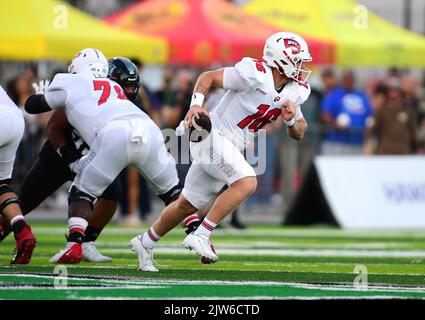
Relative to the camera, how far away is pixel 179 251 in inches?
438

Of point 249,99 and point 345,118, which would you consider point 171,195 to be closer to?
Result: point 249,99

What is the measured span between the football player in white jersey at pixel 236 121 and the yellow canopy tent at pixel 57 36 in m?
8.25

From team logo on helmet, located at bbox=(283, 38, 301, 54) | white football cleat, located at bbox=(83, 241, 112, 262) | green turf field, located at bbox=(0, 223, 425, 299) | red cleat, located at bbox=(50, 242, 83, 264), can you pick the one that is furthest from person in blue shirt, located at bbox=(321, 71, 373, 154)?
red cleat, located at bbox=(50, 242, 83, 264)

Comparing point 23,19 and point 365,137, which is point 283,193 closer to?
point 365,137

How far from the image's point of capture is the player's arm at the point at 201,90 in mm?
8625

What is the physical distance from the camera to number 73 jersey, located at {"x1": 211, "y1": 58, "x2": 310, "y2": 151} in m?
8.95

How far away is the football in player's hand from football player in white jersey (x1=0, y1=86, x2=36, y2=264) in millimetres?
1274

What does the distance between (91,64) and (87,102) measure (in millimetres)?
464

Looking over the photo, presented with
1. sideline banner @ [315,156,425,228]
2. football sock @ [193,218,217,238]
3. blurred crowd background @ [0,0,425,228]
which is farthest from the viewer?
blurred crowd background @ [0,0,425,228]

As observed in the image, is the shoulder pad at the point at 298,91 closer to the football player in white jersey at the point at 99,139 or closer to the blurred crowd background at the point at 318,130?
the football player in white jersey at the point at 99,139

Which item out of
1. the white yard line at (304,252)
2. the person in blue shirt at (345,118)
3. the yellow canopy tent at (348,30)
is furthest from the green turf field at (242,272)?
the yellow canopy tent at (348,30)

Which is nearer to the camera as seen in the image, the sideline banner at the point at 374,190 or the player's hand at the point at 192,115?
the player's hand at the point at 192,115

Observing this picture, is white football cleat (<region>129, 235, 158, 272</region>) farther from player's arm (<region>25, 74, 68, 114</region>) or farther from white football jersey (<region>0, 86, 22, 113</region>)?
white football jersey (<region>0, 86, 22, 113</region>)
